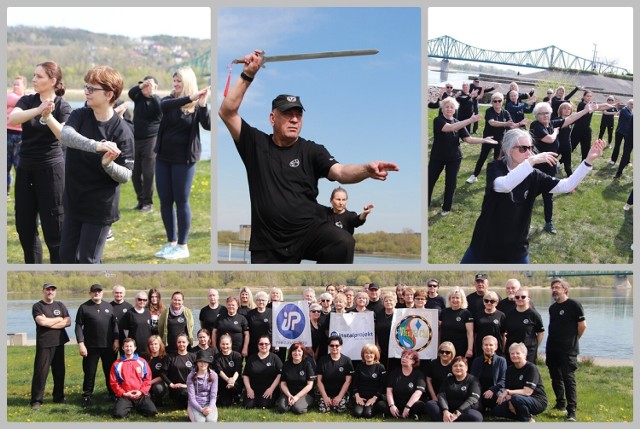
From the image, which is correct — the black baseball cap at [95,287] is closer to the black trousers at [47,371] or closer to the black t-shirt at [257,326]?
the black trousers at [47,371]

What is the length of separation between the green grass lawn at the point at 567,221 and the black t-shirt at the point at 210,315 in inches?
103

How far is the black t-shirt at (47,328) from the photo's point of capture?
31.0ft

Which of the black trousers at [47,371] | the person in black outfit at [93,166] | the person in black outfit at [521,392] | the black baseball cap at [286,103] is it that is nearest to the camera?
the black baseball cap at [286,103]

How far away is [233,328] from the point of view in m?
9.58

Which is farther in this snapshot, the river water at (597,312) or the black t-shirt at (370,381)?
the river water at (597,312)

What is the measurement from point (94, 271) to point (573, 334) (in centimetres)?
511

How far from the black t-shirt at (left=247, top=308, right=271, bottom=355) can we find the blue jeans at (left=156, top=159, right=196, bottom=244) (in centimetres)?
132

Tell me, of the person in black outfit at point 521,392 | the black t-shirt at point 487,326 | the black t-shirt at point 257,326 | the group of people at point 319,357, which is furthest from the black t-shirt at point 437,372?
the black t-shirt at point 257,326

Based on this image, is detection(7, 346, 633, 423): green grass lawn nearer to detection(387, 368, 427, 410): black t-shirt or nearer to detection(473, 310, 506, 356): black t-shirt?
detection(387, 368, 427, 410): black t-shirt

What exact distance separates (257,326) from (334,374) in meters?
1.07

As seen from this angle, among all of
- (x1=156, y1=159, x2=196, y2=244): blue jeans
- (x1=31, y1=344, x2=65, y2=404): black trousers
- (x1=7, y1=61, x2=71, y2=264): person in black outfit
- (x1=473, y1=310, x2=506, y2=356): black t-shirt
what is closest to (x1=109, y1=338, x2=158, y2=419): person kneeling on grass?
(x1=31, y1=344, x2=65, y2=404): black trousers

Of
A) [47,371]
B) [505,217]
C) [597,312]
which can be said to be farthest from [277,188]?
[597,312]

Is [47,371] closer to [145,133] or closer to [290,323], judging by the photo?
[290,323]

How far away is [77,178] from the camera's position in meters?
8.52
